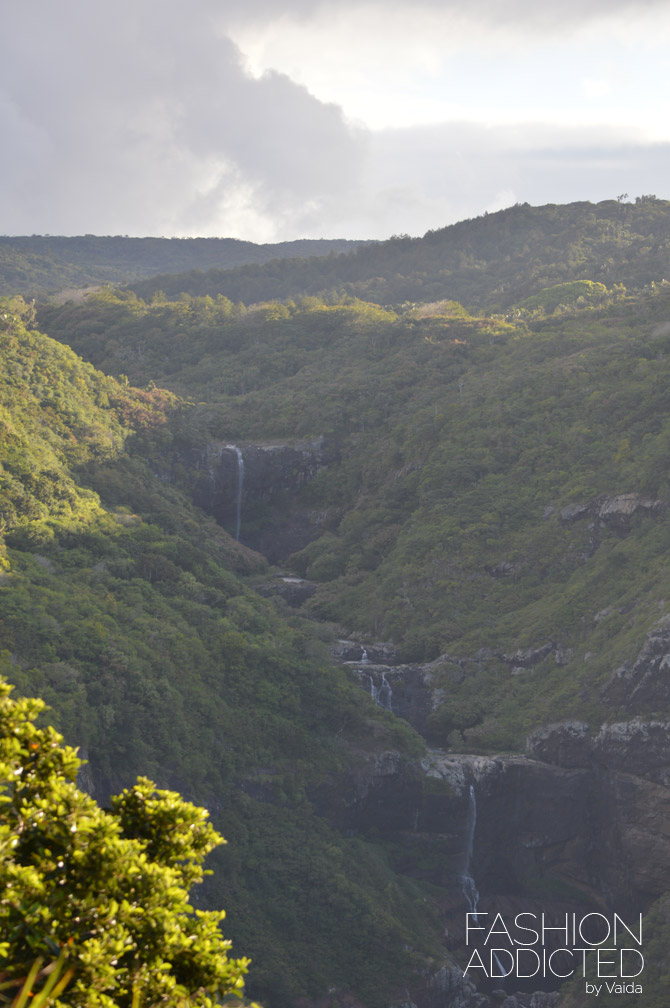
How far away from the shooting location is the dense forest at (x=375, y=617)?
30781 millimetres

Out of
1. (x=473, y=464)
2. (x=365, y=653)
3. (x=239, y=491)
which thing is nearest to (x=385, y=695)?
(x=365, y=653)

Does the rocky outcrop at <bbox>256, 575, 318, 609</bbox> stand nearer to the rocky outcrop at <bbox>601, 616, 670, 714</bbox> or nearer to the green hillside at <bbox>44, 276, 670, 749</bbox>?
the green hillside at <bbox>44, 276, 670, 749</bbox>

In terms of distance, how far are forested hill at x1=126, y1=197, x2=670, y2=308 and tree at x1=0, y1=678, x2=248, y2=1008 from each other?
79.1 meters

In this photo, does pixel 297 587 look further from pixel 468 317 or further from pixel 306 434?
pixel 468 317

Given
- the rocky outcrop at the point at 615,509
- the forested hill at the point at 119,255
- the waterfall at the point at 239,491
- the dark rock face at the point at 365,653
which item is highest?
the forested hill at the point at 119,255

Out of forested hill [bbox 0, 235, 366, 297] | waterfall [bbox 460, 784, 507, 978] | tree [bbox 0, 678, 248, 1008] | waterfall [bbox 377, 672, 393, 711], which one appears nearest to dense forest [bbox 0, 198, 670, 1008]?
waterfall [bbox 377, 672, 393, 711]

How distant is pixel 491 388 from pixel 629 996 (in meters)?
35.9

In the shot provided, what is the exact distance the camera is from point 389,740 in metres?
36.3

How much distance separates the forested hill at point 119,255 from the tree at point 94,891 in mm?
116622

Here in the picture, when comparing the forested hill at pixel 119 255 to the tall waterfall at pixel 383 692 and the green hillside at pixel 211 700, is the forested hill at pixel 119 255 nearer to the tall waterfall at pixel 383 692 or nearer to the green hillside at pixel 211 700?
the green hillside at pixel 211 700

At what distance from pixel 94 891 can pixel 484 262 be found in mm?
96151

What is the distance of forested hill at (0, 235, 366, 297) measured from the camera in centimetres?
12562

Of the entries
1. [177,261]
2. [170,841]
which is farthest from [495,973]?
[177,261]

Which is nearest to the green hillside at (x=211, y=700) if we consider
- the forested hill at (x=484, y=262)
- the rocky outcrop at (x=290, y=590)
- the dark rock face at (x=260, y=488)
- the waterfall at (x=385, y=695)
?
the waterfall at (x=385, y=695)
